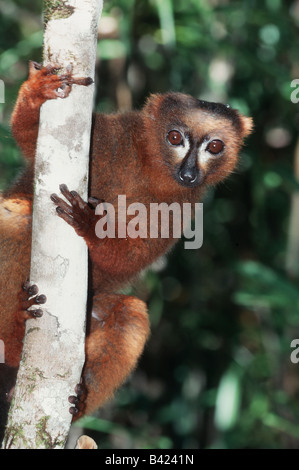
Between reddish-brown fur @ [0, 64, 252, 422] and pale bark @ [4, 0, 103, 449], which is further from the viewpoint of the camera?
reddish-brown fur @ [0, 64, 252, 422]

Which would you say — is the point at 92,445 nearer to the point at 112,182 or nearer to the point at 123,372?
the point at 123,372

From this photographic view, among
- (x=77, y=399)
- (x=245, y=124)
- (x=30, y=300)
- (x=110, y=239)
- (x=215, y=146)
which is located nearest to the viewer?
(x=30, y=300)

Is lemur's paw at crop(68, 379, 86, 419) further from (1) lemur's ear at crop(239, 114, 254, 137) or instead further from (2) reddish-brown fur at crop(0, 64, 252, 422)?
(1) lemur's ear at crop(239, 114, 254, 137)

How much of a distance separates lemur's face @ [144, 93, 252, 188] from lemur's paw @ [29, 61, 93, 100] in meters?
1.41

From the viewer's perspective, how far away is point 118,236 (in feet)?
12.9

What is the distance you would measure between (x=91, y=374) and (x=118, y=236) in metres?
1.07

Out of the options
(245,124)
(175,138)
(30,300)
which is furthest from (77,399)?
(245,124)

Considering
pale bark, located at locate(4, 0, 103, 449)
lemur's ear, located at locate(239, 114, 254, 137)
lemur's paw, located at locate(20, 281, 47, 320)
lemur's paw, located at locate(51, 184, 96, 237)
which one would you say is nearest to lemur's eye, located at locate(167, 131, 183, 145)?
lemur's ear, located at locate(239, 114, 254, 137)

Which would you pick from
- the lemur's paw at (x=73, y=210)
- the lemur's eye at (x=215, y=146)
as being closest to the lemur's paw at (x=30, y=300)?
the lemur's paw at (x=73, y=210)

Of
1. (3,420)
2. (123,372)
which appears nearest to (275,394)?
(123,372)

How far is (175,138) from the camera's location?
4516 mm

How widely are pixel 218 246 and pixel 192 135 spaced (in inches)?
113

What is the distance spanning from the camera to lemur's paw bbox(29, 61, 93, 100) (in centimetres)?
297

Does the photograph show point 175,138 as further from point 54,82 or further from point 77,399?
point 77,399
